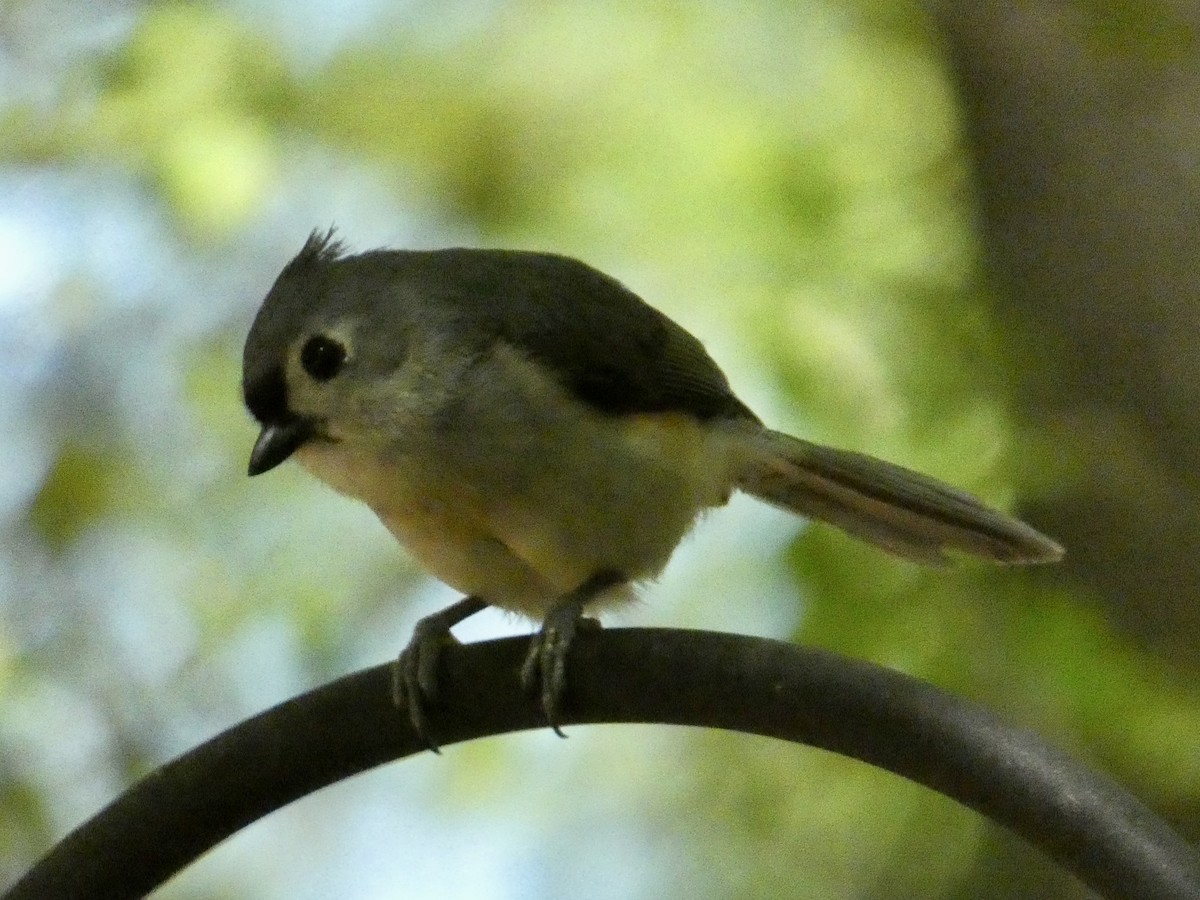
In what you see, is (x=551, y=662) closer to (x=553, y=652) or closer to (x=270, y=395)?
(x=553, y=652)

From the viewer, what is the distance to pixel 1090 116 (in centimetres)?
342

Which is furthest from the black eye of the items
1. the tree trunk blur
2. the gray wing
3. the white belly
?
the tree trunk blur

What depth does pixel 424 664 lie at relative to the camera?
2064 mm

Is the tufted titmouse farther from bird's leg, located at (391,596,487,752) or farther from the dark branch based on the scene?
the dark branch

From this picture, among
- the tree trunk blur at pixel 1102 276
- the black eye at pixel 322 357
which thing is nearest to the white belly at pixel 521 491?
the black eye at pixel 322 357

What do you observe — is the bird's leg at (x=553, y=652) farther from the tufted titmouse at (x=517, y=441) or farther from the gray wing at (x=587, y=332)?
the gray wing at (x=587, y=332)

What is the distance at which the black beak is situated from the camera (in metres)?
2.45

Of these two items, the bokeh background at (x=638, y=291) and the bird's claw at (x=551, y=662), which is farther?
the bokeh background at (x=638, y=291)

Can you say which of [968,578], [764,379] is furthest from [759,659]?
[764,379]

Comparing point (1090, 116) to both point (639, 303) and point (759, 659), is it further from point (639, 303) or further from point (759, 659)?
point (759, 659)

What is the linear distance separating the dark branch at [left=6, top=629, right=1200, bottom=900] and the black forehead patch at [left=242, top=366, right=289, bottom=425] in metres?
0.75

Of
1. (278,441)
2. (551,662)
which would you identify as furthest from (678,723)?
(278,441)

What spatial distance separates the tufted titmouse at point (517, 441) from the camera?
242 cm

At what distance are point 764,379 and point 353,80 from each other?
4.39 feet
